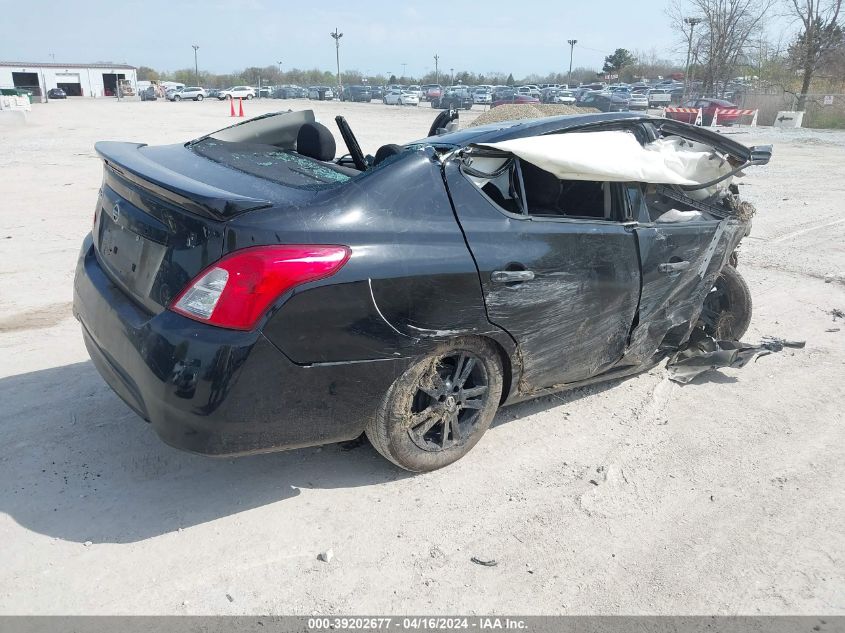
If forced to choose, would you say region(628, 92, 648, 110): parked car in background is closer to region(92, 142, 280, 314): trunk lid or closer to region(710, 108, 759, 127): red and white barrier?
region(710, 108, 759, 127): red and white barrier

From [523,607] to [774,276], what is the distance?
18.4 ft

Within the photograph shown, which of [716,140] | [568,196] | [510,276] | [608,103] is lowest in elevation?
[608,103]

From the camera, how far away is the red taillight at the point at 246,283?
2646mm

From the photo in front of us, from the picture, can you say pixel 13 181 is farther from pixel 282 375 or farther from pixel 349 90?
pixel 349 90

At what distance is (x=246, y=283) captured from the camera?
264 cm

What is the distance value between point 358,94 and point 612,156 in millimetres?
67854

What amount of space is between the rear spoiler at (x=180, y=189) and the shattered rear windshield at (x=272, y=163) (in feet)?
1.19

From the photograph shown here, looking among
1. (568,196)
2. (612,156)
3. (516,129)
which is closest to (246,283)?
(516,129)

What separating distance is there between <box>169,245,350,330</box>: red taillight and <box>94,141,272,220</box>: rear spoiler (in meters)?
0.19

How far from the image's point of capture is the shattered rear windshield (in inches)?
129

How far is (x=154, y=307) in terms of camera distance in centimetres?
288

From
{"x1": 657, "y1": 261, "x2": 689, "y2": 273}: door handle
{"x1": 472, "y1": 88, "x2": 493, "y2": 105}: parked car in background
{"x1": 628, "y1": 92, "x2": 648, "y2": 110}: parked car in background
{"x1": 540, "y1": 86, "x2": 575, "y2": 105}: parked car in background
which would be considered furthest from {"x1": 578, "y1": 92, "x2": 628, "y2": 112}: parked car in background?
{"x1": 657, "y1": 261, "x2": 689, "y2": 273}: door handle

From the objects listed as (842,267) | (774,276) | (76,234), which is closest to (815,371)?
(774,276)

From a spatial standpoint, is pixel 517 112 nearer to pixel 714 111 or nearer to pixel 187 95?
pixel 714 111
